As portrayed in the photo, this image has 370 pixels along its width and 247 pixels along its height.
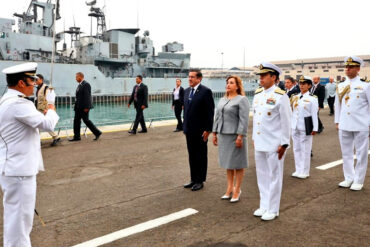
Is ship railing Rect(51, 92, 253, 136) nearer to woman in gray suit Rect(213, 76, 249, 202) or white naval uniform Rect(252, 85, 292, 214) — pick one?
woman in gray suit Rect(213, 76, 249, 202)

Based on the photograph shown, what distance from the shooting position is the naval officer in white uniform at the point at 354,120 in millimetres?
4812

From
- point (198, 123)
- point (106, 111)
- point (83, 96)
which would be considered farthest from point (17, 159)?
point (106, 111)

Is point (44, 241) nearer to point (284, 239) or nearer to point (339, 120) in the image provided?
point (284, 239)

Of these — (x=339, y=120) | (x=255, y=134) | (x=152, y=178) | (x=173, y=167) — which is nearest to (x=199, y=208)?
(x=255, y=134)

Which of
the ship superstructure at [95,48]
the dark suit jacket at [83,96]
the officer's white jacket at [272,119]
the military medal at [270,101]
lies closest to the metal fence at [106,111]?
the dark suit jacket at [83,96]

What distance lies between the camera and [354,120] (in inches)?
192

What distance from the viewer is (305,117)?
573 centimetres

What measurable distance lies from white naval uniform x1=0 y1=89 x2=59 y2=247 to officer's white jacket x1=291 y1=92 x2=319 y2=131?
459 centimetres

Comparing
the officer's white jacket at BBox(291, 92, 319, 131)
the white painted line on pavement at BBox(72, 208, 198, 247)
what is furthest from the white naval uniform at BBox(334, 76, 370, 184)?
the white painted line on pavement at BBox(72, 208, 198, 247)

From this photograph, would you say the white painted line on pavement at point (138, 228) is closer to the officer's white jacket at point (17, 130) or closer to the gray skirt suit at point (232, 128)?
the gray skirt suit at point (232, 128)

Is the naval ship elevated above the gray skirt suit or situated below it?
above

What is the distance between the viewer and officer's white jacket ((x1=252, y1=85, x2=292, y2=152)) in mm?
3670

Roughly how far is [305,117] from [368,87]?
4.00 feet

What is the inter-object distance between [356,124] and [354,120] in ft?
0.22
